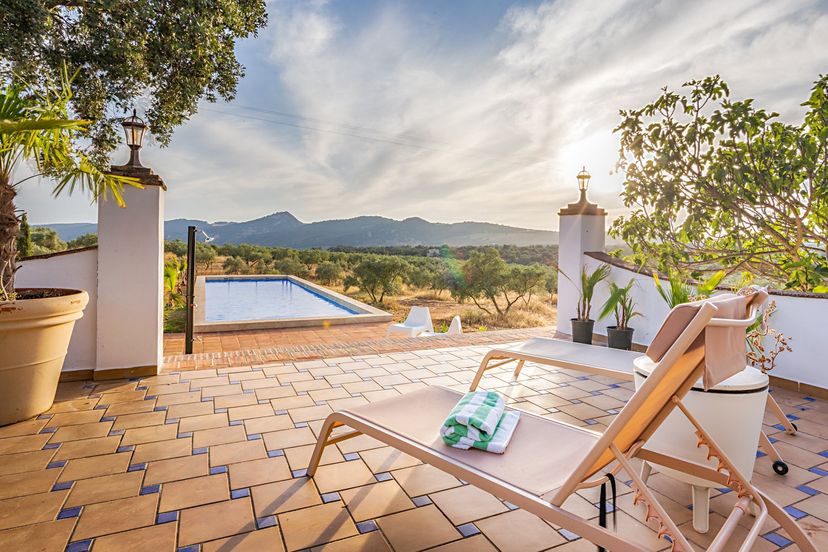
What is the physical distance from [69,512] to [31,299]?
1677mm

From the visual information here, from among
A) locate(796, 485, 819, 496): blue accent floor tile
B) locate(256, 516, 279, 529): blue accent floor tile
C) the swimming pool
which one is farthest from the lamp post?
locate(796, 485, 819, 496): blue accent floor tile

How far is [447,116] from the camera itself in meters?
10.0

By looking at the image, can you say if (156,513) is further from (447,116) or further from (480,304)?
(480,304)

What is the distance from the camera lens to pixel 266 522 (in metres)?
1.87

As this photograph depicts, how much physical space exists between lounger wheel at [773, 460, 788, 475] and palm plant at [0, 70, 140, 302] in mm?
4069

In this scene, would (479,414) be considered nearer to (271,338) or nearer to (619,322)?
(619,322)

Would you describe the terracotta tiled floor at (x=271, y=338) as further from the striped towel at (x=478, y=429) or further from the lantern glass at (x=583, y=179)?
the striped towel at (x=478, y=429)

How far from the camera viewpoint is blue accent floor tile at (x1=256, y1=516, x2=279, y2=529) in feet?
6.06

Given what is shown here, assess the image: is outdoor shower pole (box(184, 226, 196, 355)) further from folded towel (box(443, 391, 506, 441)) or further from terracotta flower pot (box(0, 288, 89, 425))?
folded towel (box(443, 391, 506, 441))

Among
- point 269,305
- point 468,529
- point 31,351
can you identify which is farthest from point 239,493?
point 269,305

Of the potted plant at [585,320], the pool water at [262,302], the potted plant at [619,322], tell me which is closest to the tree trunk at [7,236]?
the potted plant at [619,322]

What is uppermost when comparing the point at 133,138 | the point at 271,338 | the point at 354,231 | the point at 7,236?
the point at 354,231

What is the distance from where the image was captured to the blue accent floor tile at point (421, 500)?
2019 mm

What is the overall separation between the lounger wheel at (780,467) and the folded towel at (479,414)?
1.53 metres
